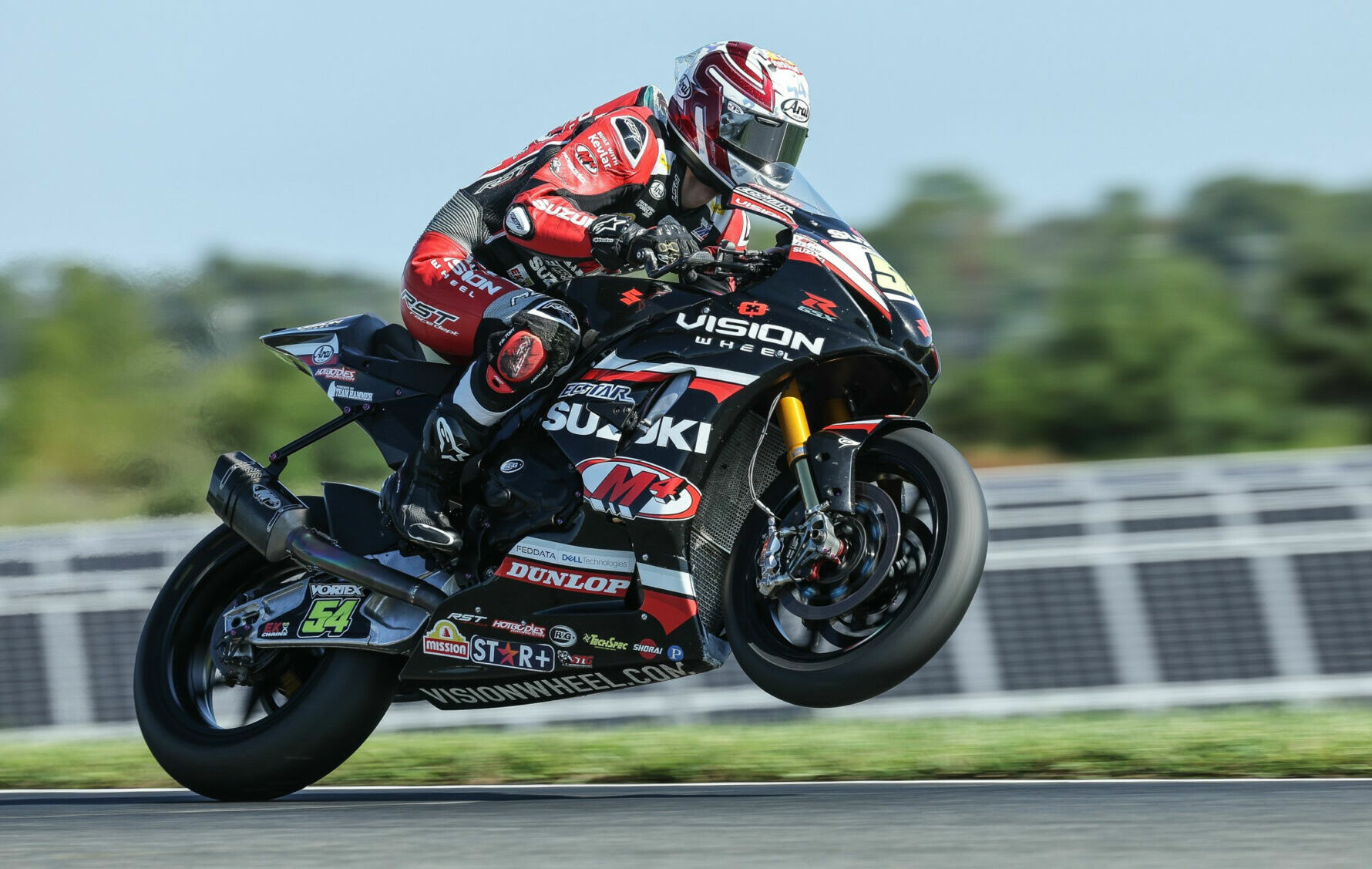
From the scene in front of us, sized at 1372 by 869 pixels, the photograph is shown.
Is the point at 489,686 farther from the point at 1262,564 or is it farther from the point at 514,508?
the point at 1262,564

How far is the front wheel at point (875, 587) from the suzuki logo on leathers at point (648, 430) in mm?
281

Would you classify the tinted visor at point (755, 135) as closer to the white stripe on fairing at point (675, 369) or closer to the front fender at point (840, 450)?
the white stripe on fairing at point (675, 369)

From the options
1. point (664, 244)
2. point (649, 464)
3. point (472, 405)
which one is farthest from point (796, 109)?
point (472, 405)

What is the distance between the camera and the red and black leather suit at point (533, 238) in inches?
187

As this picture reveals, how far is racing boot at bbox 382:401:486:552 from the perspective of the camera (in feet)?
15.9

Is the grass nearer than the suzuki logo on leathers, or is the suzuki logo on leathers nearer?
the suzuki logo on leathers

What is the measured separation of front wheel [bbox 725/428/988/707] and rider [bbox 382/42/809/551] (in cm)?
85

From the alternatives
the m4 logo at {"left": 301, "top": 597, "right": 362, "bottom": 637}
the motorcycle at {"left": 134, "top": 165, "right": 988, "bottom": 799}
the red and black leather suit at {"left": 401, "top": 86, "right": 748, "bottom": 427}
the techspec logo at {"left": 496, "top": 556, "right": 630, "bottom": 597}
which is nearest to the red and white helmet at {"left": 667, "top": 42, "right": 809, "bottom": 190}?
the motorcycle at {"left": 134, "top": 165, "right": 988, "bottom": 799}

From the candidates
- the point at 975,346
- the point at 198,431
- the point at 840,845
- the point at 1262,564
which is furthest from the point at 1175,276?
the point at 840,845

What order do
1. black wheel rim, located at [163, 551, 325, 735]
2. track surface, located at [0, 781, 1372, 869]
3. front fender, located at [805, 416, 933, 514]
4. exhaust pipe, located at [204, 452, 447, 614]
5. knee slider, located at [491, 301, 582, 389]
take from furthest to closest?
black wheel rim, located at [163, 551, 325, 735] < exhaust pipe, located at [204, 452, 447, 614] < knee slider, located at [491, 301, 582, 389] < front fender, located at [805, 416, 933, 514] < track surface, located at [0, 781, 1372, 869]

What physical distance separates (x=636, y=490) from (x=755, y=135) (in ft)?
3.65

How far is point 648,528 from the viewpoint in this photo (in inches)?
177

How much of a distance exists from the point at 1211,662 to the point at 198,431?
5.40m

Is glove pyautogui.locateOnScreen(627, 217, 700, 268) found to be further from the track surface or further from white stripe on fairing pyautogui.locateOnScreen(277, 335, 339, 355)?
the track surface
